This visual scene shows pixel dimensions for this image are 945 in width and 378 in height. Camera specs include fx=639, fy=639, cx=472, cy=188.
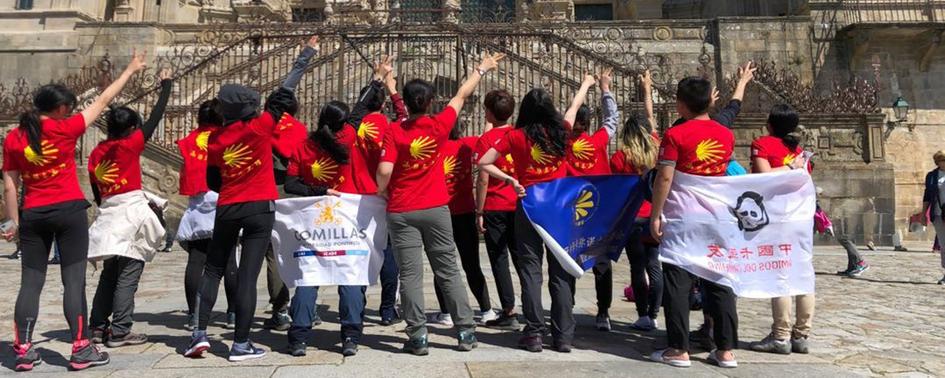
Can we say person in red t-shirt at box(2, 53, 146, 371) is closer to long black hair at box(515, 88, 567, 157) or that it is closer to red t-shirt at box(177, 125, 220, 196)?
red t-shirt at box(177, 125, 220, 196)

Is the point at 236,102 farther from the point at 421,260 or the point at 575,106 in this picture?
the point at 575,106

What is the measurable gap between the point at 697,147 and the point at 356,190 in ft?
7.61

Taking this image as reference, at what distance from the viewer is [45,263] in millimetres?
4066

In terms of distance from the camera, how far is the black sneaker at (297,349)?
4207 mm

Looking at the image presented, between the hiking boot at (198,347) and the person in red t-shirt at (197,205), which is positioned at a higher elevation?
the person in red t-shirt at (197,205)

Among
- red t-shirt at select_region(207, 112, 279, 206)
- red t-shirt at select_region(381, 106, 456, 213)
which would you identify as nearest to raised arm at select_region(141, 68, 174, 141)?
red t-shirt at select_region(207, 112, 279, 206)

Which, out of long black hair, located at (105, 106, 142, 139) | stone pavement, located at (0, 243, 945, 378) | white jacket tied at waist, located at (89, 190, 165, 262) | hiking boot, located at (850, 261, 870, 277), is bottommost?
stone pavement, located at (0, 243, 945, 378)

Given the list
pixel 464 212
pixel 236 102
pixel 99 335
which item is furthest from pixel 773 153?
pixel 99 335

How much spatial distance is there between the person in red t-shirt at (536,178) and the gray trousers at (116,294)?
271 cm

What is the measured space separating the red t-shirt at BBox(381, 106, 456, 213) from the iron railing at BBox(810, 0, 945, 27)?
19.3m

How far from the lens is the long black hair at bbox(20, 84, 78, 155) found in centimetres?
391

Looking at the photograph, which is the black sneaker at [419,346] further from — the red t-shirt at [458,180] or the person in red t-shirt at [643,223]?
the person in red t-shirt at [643,223]

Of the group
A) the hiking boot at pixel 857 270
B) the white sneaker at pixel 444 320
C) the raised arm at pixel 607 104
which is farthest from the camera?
the hiking boot at pixel 857 270

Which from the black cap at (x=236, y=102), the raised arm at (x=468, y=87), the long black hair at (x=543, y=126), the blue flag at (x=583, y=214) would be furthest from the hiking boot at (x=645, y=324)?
the black cap at (x=236, y=102)
